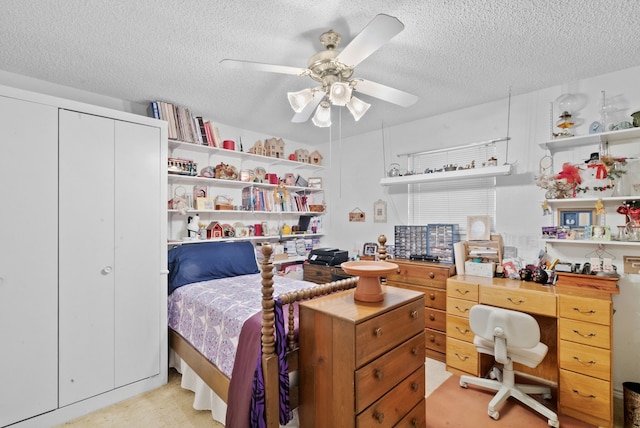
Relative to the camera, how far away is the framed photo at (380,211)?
3787mm

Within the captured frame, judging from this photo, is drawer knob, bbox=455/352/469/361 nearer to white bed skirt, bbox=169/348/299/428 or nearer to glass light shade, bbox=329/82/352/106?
white bed skirt, bbox=169/348/299/428

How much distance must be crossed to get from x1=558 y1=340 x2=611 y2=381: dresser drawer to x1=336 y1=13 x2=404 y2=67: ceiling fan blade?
2365 millimetres

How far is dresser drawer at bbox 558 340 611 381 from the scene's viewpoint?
1975 millimetres

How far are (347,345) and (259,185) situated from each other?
2762mm

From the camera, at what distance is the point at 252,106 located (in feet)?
9.77

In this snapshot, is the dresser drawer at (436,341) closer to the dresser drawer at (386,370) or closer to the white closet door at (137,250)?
the dresser drawer at (386,370)

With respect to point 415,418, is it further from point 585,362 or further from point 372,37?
point 372,37

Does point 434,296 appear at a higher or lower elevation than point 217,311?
lower

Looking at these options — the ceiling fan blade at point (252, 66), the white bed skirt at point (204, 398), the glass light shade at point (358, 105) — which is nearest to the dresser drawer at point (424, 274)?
the glass light shade at point (358, 105)

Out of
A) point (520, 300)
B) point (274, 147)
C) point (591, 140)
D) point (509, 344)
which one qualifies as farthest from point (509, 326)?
point (274, 147)

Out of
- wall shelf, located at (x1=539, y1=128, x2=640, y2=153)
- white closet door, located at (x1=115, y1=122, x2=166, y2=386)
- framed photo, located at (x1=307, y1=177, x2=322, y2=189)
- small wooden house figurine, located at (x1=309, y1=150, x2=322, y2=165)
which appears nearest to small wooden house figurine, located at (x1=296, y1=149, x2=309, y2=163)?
small wooden house figurine, located at (x1=309, y1=150, x2=322, y2=165)

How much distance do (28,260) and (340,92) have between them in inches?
90.1

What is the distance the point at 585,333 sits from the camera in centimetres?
205

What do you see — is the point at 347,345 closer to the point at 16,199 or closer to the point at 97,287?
the point at 97,287
